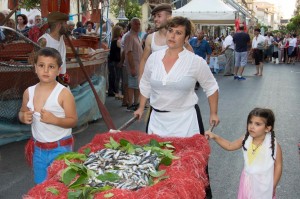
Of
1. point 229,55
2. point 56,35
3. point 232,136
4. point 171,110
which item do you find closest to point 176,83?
point 171,110

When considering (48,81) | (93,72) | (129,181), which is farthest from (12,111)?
(129,181)

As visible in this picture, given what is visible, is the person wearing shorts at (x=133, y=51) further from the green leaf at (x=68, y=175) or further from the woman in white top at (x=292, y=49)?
the woman in white top at (x=292, y=49)

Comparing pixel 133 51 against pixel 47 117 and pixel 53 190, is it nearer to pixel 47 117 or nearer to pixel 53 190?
pixel 47 117

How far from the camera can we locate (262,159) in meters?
3.78

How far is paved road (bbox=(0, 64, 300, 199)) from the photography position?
553 centimetres

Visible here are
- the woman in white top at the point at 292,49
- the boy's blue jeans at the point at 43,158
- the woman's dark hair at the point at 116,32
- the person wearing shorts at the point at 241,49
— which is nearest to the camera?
the boy's blue jeans at the point at 43,158

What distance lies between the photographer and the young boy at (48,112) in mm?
3596

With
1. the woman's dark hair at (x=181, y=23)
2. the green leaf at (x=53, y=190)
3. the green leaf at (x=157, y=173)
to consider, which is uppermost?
the woman's dark hair at (x=181, y=23)

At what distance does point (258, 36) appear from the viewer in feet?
63.2

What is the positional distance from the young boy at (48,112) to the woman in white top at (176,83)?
0.71m

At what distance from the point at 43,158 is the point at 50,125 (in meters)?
0.27

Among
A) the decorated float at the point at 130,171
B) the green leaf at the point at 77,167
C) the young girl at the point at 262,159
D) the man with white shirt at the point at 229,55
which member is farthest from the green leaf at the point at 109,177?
the man with white shirt at the point at 229,55

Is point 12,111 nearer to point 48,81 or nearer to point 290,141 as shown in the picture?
point 48,81

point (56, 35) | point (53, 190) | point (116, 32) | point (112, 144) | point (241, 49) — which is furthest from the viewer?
point (241, 49)
